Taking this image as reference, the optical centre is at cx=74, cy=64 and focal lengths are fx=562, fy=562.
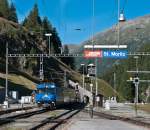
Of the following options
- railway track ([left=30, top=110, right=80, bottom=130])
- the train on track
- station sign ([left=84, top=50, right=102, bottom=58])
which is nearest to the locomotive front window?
the train on track

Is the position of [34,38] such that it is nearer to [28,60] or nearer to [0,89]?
[28,60]

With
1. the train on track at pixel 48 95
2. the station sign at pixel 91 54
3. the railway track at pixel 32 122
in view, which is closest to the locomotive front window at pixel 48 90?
the train on track at pixel 48 95

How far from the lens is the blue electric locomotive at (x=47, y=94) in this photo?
2638 inches

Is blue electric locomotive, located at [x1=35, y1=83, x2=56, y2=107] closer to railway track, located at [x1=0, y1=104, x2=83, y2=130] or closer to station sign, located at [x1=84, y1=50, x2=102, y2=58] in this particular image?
station sign, located at [x1=84, y1=50, x2=102, y2=58]

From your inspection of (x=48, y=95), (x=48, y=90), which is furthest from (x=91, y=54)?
(x=48, y=90)

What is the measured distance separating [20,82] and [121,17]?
3372 inches

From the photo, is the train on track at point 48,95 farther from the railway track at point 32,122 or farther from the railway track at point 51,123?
the railway track at point 51,123

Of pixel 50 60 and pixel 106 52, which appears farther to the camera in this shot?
pixel 50 60

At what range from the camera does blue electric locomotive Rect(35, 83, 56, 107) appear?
67.0 m

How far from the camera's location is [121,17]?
40.5 m

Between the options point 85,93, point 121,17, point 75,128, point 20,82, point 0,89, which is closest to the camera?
point 75,128

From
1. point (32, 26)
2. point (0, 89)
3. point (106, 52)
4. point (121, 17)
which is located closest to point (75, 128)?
point (121, 17)

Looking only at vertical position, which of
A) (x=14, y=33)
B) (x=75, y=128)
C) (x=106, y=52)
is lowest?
(x=75, y=128)

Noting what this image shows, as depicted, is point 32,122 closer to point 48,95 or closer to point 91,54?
point 91,54
